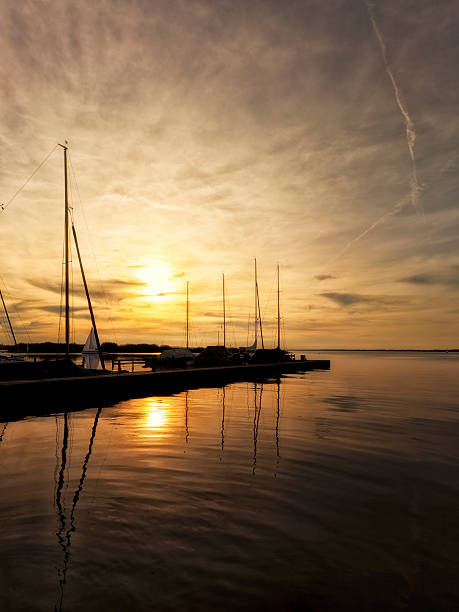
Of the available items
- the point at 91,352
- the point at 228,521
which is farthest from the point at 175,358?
the point at 228,521

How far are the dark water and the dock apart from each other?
7213 millimetres

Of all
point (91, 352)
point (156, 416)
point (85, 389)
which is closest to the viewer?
point (156, 416)

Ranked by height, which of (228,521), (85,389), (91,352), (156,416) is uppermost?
(91,352)

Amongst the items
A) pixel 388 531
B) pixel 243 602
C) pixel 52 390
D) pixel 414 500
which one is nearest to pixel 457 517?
pixel 414 500

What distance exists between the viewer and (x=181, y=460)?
11.6 metres

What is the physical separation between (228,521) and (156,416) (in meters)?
13.3

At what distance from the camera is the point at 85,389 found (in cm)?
2583

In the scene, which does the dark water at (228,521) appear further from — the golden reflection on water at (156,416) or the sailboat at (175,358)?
the sailboat at (175,358)

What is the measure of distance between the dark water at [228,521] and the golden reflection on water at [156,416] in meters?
0.63

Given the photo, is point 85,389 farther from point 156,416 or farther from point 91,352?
point 91,352

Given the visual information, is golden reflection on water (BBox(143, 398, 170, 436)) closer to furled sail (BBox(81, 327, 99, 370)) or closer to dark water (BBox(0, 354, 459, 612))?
dark water (BBox(0, 354, 459, 612))

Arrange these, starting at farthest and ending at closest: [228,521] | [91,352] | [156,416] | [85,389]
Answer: [91,352] → [85,389] → [156,416] → [228,521]

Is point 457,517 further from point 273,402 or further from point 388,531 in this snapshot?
point 273,402

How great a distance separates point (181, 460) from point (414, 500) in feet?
20.6
